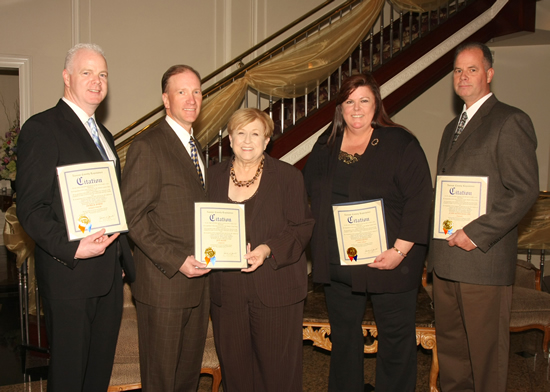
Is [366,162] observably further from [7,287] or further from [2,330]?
[7,287]

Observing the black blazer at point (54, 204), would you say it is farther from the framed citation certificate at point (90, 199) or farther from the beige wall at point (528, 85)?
the beige wall at point (528, 85)

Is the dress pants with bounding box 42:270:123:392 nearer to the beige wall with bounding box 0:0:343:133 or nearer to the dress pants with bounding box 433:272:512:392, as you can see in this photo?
the dress pants with bounding box 433:272:512:392

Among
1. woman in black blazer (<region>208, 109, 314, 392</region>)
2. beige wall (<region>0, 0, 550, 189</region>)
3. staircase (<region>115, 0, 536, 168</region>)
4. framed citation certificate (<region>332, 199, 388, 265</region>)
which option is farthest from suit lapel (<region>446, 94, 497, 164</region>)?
beige wall (<region>0, 0, 550, 189</region>)

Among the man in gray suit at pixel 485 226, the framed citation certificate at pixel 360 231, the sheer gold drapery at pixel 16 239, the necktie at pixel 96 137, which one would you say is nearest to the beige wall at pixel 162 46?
the sheer gold drapery at pixel 16 239

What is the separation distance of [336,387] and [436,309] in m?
0.75

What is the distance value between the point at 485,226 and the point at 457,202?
0.18 metres

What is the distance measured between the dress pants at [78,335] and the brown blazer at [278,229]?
20.3 inches

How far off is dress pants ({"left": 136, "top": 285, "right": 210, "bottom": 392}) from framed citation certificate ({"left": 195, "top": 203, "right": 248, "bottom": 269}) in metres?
0.28

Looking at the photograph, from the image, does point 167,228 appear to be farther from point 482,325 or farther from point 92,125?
point 482,325

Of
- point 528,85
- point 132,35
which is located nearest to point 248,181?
point 132,35

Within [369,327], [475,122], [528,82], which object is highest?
[528,82]

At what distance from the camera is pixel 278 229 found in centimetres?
238

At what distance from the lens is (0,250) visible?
8.27m

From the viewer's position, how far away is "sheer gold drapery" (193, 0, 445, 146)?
14.3 ft
